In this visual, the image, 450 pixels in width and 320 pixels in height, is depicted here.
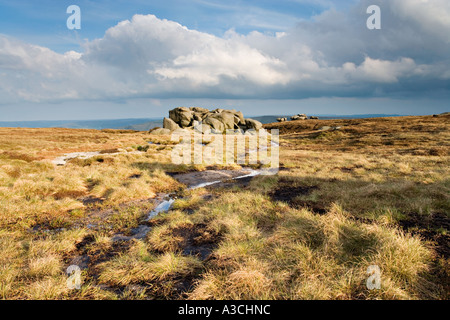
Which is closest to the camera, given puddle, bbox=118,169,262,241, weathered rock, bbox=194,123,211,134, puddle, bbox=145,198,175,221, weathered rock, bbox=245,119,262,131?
puddle, bbox=118,169,262,241

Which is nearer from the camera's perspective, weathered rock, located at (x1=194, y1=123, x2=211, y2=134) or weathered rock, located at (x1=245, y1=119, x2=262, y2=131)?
weathered rock, located at (x1=194, y1=123, x2=211, y2=134)

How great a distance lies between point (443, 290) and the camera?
432 cm

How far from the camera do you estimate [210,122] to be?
69688 mm

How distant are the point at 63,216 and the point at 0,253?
3.85m

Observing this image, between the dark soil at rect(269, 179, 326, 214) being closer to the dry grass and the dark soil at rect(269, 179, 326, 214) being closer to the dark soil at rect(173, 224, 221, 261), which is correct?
the dry grass

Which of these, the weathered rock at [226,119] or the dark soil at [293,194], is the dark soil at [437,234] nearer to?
the dark soil at [293,194]

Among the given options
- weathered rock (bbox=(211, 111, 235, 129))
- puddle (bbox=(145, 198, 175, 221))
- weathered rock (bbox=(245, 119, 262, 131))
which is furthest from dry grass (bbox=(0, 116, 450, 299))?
weathered rock (bbox=(245, 119, 262, 131))

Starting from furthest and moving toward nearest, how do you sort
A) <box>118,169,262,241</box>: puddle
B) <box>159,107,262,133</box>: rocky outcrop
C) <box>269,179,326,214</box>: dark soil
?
<box>159,107,262,133</box>: rocky outcrop < <box>269,179,326,214</box>: dark soil < <box>118,169,262,241</box>: puddle

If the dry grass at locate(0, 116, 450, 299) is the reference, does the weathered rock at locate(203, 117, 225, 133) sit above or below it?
above

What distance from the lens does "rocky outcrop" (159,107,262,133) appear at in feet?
226

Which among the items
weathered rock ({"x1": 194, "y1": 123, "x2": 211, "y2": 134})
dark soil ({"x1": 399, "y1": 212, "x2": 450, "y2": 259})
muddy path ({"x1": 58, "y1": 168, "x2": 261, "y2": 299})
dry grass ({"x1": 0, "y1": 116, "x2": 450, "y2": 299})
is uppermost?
weathered rock ({"x1": 194, "y1": 123, "x2": 211, "y2": 134})

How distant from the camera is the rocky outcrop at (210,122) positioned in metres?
68.8

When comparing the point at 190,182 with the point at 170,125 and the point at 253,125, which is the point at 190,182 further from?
Result: the point at 253,125
